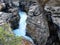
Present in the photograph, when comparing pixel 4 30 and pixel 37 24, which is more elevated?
pixel 4 30

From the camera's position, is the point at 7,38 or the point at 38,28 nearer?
the point at 7,38

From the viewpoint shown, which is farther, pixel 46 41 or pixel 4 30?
pixel 46 41

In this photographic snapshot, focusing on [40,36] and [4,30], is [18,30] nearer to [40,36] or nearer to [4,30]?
[40,36]

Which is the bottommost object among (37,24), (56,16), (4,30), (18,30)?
(18,30)

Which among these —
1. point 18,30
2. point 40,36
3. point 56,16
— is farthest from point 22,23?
point 56,16

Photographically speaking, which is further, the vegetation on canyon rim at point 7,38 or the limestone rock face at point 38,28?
the limestone rock face at point 38,28

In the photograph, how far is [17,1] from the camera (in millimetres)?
26672

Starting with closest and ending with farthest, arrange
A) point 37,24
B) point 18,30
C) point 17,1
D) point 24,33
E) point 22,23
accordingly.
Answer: point 37,24, point 24,33, point 18,30, point 22,23, point 17,1

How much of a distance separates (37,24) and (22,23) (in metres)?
4.32

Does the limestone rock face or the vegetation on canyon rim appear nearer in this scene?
the vegetation on canyon rim

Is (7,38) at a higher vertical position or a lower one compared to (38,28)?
higher

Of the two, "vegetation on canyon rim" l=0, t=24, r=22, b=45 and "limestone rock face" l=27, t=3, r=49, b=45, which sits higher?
"vegetation on canyon rim" l=0, t=24, r=22, b=45

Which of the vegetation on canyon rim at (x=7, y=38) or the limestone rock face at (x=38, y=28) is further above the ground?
the vegetation on canyon rim at (x=7, y=38)

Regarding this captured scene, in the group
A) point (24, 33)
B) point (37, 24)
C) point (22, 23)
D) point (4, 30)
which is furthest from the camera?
point (22, 23)
